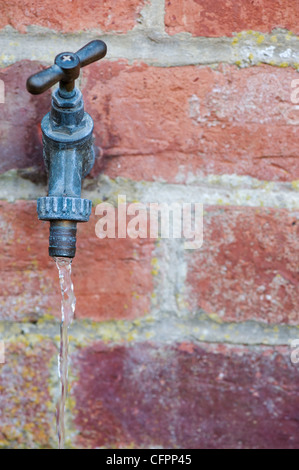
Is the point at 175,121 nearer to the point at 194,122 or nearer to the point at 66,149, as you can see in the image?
the point at 194,122

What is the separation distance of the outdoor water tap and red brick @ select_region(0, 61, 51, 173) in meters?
0.06

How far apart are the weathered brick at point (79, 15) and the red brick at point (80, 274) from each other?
0.19 metres

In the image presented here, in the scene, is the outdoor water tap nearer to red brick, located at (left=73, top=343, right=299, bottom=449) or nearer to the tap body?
the tap body

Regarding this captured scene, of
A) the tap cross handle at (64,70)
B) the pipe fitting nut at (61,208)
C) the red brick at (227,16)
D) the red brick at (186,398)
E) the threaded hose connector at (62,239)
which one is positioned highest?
the red brick at (227,16)

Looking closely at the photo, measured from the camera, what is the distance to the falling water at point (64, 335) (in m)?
0.44

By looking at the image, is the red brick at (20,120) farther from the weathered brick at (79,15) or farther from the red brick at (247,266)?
the red brick at (247,266)

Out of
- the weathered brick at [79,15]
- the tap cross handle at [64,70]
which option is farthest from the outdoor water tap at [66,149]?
the weathered brick at [79,15]

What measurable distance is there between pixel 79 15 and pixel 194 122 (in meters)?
0.16

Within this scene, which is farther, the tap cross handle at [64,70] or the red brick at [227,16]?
the red brick at [227,16]

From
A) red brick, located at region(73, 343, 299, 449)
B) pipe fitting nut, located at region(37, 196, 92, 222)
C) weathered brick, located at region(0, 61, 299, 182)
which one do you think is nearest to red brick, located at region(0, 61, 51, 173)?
weathered brick, located at region(0, 61, 299, 182)

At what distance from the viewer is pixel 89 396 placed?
1.52 feet
